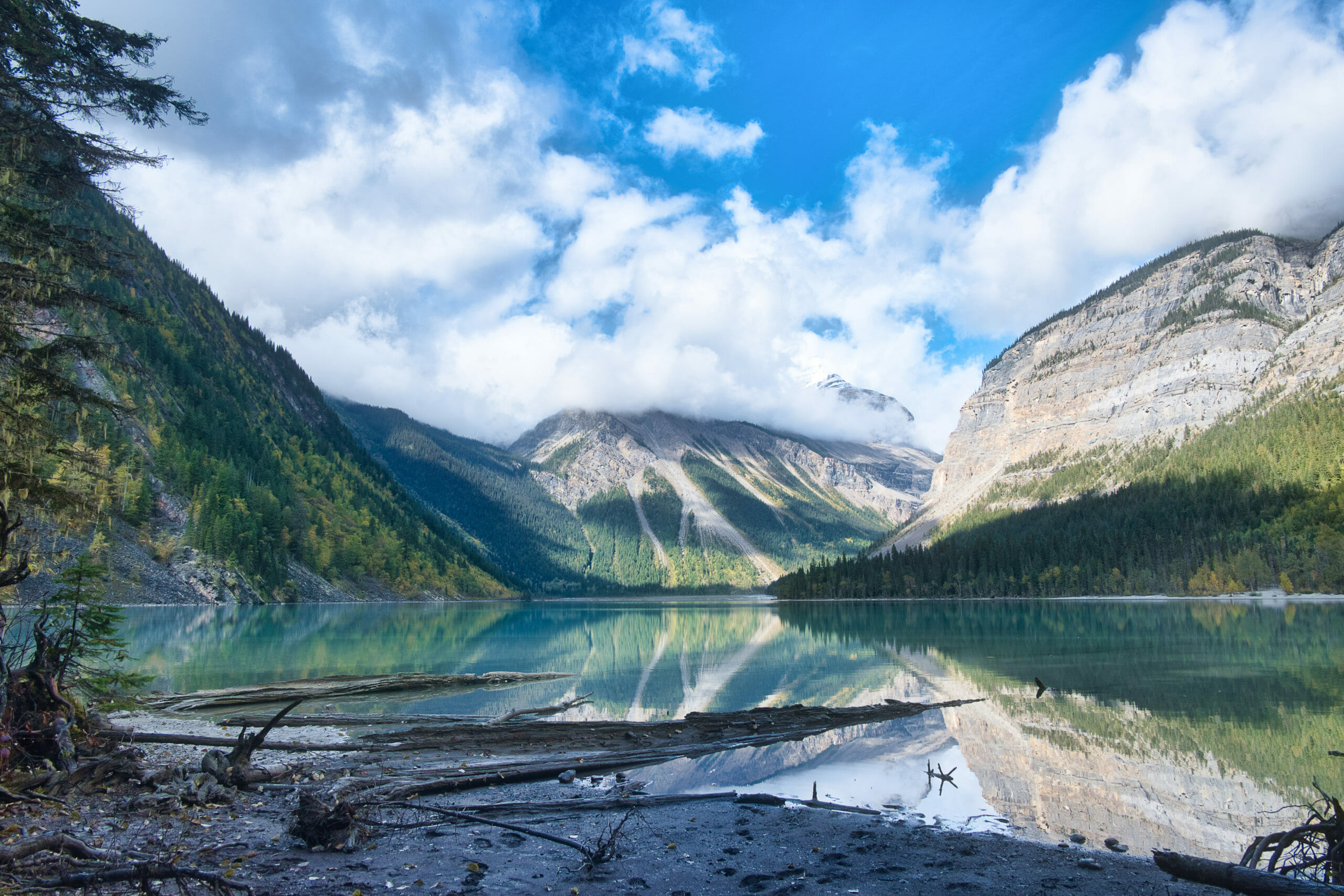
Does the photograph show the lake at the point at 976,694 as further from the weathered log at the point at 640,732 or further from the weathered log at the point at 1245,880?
the weathered log at the point at 1245,880

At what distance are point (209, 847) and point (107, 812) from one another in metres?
2.63

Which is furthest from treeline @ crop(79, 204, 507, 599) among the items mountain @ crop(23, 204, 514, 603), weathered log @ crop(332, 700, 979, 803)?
weathered log @ crop(332, 700, 979, 803)

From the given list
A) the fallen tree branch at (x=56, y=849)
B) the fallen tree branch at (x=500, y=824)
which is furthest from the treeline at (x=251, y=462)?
the fallen tree branch at (x=56, y=849)

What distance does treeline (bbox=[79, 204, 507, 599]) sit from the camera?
318 feet

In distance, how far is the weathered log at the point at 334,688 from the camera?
2203cm

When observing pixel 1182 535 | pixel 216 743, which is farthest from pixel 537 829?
pixel 1182 535

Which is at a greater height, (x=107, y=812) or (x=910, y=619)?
(x=107, y=812)

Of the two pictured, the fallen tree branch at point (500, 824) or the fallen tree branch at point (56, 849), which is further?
the fallen tree branch at point (500, 824)

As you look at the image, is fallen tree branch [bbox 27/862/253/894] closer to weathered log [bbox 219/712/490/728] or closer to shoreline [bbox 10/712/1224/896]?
shoreline [bbox 10/712/1224/896]

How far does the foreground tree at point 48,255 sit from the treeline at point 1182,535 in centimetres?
13148

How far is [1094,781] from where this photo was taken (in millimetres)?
14602

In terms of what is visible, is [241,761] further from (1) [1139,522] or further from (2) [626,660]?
(1) [1139,522]

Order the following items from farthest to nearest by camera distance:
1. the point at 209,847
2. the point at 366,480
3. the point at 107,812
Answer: the point at 366,480 → the point at 107,812 → the point at 209,847

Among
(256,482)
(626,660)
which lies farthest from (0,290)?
(256,482)
